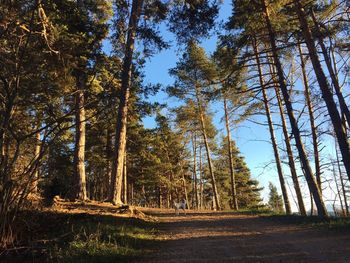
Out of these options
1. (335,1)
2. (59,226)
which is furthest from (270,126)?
(59,226)

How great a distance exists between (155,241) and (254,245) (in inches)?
105

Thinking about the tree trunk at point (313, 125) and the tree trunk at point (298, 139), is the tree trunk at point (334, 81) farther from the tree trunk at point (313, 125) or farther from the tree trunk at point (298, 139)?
the tree trunk at point (313, 125)

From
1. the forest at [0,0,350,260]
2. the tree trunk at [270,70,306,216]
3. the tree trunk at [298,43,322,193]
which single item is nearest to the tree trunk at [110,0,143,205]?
the forest at [0,0,350,260]

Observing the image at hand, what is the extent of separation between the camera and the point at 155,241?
9.51 m

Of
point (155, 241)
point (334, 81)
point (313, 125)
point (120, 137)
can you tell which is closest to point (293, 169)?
point (313, 125)

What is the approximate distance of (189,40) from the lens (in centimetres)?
1359

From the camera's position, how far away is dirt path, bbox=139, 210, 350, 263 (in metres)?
7.07

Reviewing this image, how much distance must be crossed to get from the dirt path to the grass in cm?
59

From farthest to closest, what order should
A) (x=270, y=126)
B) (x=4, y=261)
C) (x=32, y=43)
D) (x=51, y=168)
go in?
(x=270, y=126)
(x=32, y=43)
(x=4, y=261)
(x=51, y=168)

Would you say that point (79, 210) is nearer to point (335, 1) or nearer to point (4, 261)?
point (4, 261)

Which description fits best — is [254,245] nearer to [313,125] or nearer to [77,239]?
[77,239]

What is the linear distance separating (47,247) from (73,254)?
0.73 meters

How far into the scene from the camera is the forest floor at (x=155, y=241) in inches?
265

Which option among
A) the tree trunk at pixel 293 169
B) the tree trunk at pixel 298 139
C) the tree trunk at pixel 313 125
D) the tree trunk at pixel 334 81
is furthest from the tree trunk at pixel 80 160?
the tree trunk at pixel 313 125
